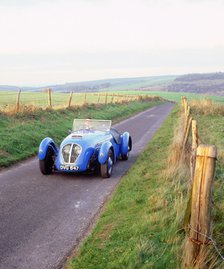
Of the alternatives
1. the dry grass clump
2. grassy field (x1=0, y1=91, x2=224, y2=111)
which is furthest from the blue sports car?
the dry grass clump

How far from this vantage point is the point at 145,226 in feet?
18.4

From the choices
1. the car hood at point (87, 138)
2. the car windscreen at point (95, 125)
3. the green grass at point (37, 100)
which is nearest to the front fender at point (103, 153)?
the car hood at point (87, 138)

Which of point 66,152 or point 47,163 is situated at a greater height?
point 66,152

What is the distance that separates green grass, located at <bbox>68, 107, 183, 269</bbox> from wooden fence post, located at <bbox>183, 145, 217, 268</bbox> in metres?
0.39

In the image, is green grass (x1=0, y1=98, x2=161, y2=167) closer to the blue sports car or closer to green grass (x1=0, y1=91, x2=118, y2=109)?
green grass (x1=0, y1=91, x2=118, y2=109)

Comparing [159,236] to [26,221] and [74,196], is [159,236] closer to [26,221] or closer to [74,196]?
[26,221]

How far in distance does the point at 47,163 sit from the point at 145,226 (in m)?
4.85

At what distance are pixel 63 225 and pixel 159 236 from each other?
190cm

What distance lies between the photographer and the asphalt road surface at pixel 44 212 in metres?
5.27

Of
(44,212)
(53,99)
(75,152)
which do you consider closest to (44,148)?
(75,152)

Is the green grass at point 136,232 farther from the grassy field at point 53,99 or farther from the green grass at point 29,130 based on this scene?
the grassy field at point 53,99

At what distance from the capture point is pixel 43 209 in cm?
711

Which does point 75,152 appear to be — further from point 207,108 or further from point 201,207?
point 207,108

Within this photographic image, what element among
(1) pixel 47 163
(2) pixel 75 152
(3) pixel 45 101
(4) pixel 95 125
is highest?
(4) pixel 95 125
